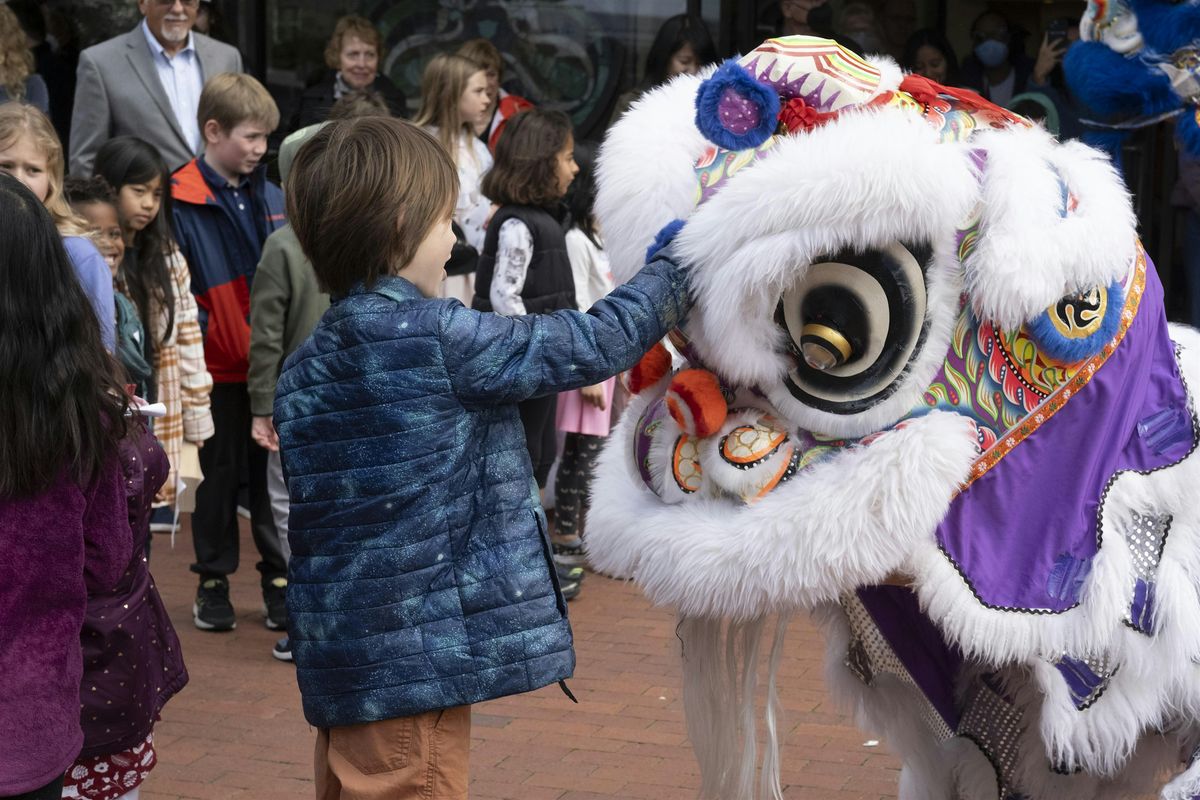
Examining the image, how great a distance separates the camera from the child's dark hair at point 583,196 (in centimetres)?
632

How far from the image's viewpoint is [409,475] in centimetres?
252

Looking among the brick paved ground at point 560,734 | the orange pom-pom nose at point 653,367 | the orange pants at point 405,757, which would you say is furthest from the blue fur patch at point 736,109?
the brick paved ground at point 560,734

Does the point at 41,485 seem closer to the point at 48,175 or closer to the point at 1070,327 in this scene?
the point at 1070,327

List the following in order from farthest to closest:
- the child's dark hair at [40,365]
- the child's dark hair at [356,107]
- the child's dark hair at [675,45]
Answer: the child's dark hair at [675,45] < the child's dark hair at [356,107] < the child's dark hair at [40,365]

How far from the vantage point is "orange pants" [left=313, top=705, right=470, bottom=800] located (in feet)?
8.52

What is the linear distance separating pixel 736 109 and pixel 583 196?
4.04 metres

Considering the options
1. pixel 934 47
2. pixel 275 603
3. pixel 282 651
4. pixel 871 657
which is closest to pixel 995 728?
pixel 871 657

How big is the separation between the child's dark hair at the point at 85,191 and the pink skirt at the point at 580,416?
2.18 meters

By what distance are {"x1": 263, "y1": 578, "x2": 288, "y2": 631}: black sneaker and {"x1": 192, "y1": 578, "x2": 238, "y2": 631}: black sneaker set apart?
14 cm

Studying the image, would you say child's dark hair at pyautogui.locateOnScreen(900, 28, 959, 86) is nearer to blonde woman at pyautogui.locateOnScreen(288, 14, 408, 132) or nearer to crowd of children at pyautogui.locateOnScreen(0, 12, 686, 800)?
blonde woman at pyautogui.locateOnScreen(288, 14, 408, 132)

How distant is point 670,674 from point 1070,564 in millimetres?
2749

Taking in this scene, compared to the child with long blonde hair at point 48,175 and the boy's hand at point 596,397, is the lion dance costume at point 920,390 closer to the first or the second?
the child with long blonde hair at point 48,175

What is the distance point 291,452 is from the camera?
263cm

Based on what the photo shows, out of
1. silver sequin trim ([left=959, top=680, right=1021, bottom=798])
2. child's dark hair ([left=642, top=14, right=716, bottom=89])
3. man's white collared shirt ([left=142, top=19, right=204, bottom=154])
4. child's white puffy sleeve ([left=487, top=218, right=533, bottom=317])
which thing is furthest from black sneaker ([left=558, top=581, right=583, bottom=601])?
silver sequin trim ([left=959, top=680, right=1021, bottom=798])
